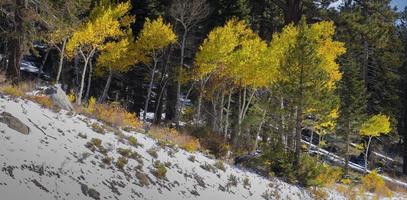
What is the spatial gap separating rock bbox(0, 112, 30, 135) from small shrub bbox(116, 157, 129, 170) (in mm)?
2388

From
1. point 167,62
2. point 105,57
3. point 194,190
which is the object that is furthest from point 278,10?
point 194,190

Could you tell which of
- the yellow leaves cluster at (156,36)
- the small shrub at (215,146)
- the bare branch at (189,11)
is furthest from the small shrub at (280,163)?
the bare branch at (189,11)

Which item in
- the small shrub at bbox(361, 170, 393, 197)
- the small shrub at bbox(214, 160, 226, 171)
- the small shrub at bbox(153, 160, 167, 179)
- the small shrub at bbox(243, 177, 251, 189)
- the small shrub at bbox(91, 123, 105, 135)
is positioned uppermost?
the small shrub at bbox(91, 123, 105, 135)

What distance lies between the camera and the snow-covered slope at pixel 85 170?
10695 mm

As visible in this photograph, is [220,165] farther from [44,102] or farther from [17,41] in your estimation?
[17,41]

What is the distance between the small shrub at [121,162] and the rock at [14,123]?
2.39m

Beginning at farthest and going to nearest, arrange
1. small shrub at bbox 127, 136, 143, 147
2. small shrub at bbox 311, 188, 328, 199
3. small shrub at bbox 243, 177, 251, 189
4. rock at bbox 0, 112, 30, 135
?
small shrub at bbox 311, 188, 328, 199 < small shrub at bbox 243, 177, 251, 189 < small shrub at bbox 127, 136, 143, 147 < rock at bbox 0, 112, 30, 135

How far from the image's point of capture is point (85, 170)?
41.1 ft

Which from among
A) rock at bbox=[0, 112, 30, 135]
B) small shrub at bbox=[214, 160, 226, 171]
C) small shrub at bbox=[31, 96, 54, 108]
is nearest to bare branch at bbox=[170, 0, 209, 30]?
small shrub at bbox=[214, 160, 226, 171]

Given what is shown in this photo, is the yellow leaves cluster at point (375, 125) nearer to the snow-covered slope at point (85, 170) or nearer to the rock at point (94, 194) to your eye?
the snow-covered slope at point (85, 170)

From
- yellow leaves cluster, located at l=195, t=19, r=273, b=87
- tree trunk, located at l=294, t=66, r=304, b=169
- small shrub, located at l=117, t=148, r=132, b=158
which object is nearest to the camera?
small shrub, located at l=117, t=148, r=132, b=158

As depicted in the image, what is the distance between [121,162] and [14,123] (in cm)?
286

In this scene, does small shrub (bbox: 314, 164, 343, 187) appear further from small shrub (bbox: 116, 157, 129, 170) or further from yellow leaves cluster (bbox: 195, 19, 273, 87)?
small shrub (bbox: 116, 157, 129, 170)

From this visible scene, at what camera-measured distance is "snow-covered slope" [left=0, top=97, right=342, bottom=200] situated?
1070 centimetres
